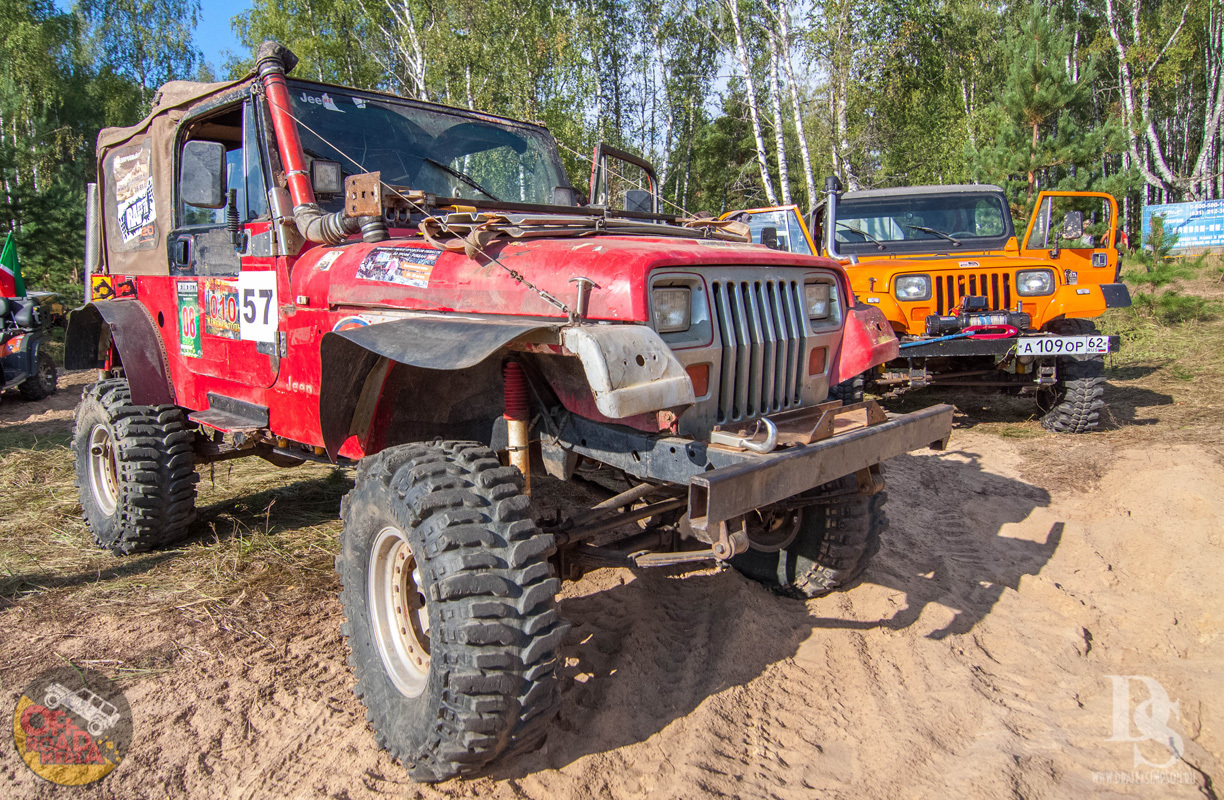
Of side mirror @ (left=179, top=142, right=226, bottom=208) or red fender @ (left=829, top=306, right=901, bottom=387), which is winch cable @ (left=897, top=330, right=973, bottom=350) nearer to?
red fender @ (left=829, top=306, right=901, bottom=387)

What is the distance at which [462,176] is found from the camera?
398 cm

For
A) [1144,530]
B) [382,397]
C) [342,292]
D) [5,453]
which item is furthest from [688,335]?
[5,453]

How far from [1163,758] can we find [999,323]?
5021 mm

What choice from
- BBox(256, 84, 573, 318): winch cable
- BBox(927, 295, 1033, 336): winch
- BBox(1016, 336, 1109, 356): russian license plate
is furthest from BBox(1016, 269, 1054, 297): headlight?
BBox(256, 84, 573, 318): winch cable

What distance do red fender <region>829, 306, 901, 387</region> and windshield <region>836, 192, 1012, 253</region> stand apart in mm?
5105

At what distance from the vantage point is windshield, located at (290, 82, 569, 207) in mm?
3657

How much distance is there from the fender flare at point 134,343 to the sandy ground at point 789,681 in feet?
3.55

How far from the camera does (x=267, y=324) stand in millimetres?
3596

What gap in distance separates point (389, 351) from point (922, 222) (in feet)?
23.1

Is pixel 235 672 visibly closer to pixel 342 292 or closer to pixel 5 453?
pixel 342 292

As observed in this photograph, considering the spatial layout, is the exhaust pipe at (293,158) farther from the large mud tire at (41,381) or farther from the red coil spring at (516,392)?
the large mud tire at (41,381)

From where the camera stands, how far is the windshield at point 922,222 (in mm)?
7895

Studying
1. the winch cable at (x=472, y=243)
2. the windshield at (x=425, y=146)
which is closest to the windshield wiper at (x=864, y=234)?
the windshield at (x=425, y=146)
